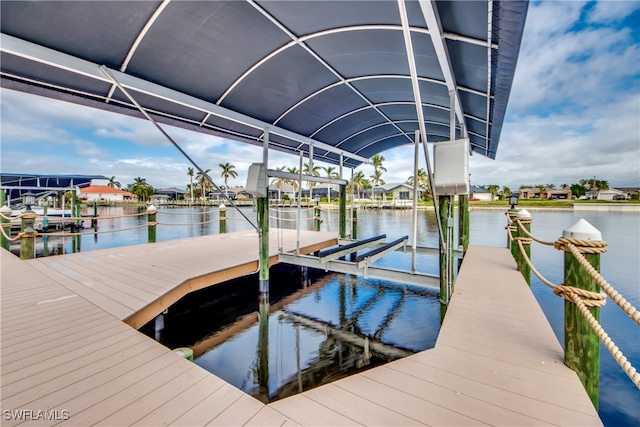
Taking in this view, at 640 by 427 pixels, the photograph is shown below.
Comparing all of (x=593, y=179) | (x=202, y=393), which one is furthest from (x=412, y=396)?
(x=593, y=179)

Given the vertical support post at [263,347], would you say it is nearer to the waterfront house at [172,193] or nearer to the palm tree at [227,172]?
the palm tree at [227,172]

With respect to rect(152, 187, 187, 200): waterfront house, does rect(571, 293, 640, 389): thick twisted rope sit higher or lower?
lower

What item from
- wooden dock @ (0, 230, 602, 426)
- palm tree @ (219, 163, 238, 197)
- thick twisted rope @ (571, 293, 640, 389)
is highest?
→ palm tree @ (219, 163, 238, 197)

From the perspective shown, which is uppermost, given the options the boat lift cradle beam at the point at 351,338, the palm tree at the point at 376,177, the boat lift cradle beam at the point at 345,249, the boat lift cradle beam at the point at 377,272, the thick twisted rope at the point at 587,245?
the palm tree at the point at 376,177

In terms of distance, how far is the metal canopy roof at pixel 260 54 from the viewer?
2.28m

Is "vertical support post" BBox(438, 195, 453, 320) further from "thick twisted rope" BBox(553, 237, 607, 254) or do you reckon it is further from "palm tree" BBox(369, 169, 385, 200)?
"palm tree" BBox(369, 169, 385, 200)

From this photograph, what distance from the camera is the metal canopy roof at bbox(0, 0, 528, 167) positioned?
228 centimetres

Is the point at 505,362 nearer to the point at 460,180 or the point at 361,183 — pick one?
the point at 460,180

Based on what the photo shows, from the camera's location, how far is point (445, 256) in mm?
3498

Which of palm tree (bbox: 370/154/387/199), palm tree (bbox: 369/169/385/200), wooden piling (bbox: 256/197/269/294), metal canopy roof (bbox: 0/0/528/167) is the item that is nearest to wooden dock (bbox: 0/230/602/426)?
Result: wooden piling (bbox: 256/197/269/294)

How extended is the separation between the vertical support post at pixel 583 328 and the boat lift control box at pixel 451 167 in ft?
4.66

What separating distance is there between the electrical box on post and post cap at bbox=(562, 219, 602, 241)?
406cm

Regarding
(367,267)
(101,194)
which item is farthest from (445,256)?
→ (101,194)

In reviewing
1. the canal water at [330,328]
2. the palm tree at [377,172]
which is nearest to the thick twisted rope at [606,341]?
the canal water at [330,328]
